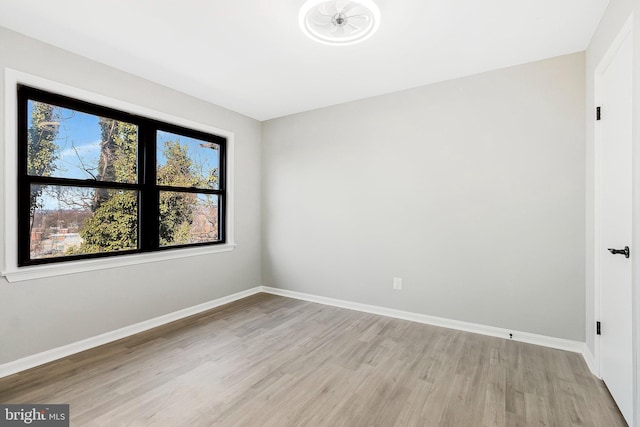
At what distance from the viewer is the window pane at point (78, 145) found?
235 centimetres

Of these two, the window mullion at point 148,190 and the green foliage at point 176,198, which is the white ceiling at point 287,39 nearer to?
the window mullion at point 148,190

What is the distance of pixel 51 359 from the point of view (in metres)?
2.35

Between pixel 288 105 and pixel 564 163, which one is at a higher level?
pixel 288 105

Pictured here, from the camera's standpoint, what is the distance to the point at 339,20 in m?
1.97

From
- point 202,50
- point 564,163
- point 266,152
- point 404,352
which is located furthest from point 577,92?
point 266,152

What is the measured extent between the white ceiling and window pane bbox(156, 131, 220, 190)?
2.04 ft

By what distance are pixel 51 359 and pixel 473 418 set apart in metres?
3.17

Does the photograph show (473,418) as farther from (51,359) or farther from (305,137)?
(305,137)

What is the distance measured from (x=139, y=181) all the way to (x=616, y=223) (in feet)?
13.1

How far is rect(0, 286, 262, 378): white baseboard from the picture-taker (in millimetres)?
2188

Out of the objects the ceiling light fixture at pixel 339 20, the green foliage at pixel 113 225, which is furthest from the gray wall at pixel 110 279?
the ceiling light fixture at pixel 339 20

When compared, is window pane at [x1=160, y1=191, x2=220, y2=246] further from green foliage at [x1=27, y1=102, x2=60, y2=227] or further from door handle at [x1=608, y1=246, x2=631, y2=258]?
door handle at [x1=608, y1=246, x2=631, y2=258]

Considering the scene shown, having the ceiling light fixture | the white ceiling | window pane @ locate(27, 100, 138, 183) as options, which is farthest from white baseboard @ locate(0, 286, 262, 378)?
the ceiling light fixture

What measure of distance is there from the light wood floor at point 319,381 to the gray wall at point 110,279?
252 millimetres
